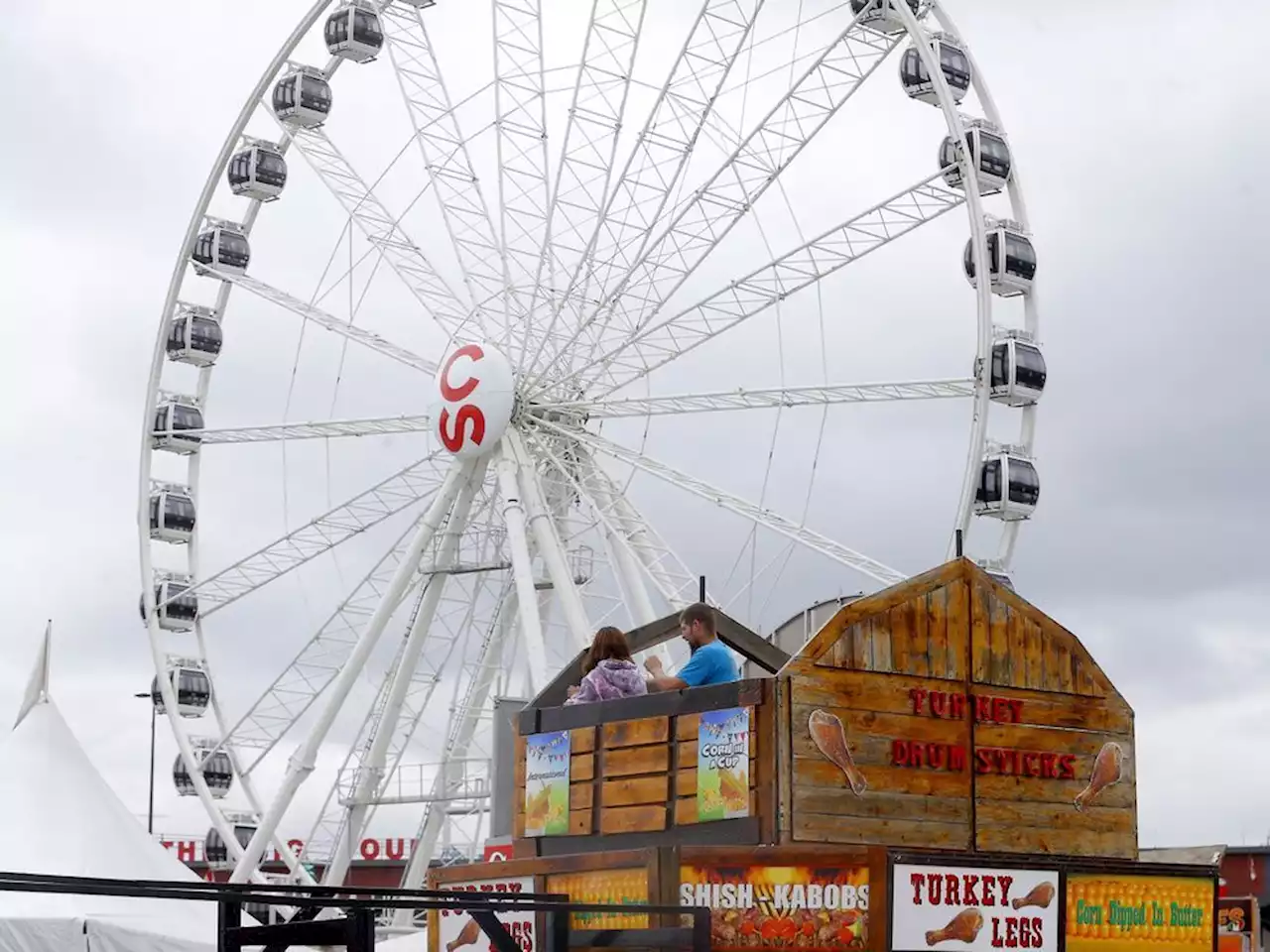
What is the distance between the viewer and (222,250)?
32.6 metres

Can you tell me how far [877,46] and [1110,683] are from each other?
1742 cm

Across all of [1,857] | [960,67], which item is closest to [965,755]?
[1,857]

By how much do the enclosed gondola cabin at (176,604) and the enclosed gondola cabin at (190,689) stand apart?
25.3 inches

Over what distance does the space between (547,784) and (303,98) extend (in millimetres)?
21490

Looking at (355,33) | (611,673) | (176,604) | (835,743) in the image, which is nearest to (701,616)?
(611,673)

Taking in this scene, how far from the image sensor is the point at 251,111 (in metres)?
32.2

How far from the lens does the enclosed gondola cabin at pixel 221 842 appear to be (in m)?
32.2

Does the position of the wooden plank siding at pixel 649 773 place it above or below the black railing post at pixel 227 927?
above

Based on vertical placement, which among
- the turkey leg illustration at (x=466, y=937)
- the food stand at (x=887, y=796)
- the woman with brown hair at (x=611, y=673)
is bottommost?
the turkey leg illustration at (x=466, y=937)

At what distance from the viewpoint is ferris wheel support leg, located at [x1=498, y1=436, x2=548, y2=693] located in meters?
26.2

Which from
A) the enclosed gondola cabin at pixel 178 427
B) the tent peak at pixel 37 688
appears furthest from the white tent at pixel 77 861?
the enclosed gondola cabin at pixel 178 427

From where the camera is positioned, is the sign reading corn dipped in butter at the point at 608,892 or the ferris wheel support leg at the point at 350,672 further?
the ferris wheel support leg at the point at 350,672

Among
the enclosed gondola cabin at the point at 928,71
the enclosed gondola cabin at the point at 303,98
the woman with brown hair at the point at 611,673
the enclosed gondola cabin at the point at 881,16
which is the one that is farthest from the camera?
the enclosed gondola cabin at the point at 303,98

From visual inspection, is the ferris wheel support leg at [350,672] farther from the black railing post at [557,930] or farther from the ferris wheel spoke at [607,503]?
the black railing post at [557,930]
